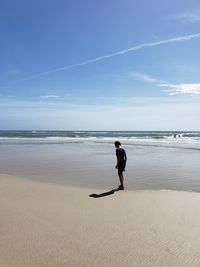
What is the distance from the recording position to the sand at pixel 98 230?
4465mm

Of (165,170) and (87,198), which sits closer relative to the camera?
(87,198)

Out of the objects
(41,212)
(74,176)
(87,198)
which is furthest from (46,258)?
(74,176)

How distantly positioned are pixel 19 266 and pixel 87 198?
4301mm

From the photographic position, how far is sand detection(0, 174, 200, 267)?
4465 mm

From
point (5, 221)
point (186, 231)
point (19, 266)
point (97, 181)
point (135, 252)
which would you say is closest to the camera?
point (19, 266)

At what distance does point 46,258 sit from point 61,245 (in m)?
0.48

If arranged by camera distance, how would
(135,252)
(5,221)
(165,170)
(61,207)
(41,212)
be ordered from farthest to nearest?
(165,170) < (61,207) < (41,212) < (5,221) < (135,252)

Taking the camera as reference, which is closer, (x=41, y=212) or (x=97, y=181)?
(x=41, y=212)

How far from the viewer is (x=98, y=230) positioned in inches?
221

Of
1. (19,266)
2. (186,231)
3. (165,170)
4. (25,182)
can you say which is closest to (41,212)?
(19,266)

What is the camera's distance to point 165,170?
48.2 ft

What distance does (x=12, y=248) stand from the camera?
15.5 ft

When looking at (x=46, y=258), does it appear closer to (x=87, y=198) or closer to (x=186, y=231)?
(x=186, y=231)

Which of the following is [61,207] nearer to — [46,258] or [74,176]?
[46,258]
